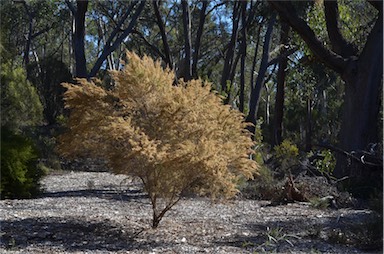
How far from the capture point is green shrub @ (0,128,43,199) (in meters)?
11.7

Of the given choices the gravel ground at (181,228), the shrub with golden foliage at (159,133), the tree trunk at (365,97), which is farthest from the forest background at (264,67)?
the shrub with golden foliage at (159,133)

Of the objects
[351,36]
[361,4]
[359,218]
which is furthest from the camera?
[361,4]

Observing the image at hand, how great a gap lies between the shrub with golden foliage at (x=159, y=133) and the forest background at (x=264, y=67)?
191 cm

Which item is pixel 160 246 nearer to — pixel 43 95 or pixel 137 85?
pixel 137 85

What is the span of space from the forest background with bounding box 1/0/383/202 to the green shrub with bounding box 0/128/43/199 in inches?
1.8

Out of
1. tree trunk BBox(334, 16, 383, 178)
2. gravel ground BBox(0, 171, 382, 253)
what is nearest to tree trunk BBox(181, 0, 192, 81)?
tree trunk BBox(334, 16, 383, 178)

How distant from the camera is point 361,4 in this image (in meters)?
17.0

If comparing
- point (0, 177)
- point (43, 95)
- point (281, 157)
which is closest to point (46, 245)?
point (0, 177)

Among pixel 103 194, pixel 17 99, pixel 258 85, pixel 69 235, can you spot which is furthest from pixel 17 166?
pixel 258 85

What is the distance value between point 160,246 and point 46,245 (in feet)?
4.13

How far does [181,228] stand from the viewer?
8992 millimetres

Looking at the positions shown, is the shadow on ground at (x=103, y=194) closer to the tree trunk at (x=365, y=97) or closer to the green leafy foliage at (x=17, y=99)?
the tree trunk at (x=365, y=97)

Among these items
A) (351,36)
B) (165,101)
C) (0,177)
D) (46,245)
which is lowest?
(46,245)

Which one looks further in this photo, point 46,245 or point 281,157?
point 281,157
